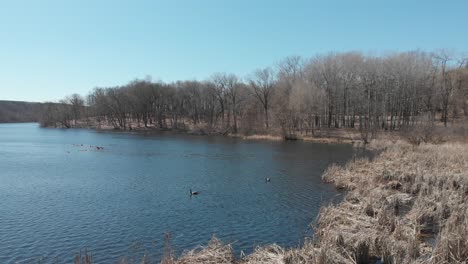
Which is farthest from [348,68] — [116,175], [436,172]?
[116,175]

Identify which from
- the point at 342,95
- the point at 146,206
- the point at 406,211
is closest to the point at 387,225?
the point at 406,211

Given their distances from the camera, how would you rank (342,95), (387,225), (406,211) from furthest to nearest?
(342,95) < (406,211) < (387,225)

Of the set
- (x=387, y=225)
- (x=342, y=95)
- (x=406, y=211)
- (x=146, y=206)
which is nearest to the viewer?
(x=387, y=225)

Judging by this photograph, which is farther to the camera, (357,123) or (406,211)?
(357,123)

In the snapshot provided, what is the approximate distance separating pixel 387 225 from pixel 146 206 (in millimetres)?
12555

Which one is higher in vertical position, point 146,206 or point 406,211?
point 406,211

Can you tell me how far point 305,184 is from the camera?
25.4 m

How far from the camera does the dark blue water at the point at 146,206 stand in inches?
547

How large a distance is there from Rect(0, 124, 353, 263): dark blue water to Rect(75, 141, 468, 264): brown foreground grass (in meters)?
1.85

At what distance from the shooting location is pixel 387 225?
1359 cm

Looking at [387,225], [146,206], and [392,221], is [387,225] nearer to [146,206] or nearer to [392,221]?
[392,221]

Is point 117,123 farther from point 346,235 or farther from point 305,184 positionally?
point 346,235

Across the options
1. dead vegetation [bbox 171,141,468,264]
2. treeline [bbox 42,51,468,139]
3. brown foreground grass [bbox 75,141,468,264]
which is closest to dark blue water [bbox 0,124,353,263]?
brown foreground grass [bbox 75,141,468,264]

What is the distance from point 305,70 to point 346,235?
7227 cm
